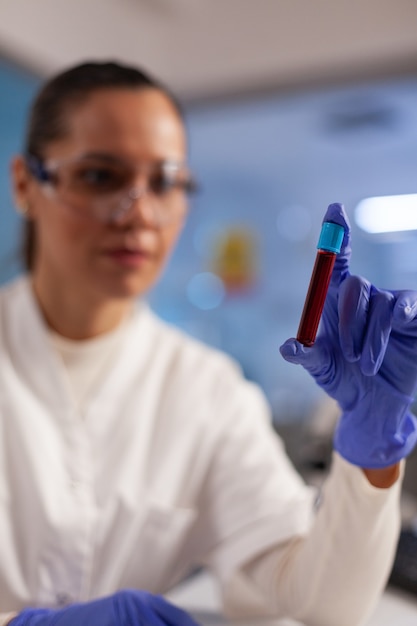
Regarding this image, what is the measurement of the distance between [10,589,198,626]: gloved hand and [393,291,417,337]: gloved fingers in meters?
0.49

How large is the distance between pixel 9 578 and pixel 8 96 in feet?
6.14

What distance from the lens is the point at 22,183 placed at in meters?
1.29

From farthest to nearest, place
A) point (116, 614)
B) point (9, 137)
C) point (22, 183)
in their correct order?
point (9, 137), point (22, 183), point (116, 614)

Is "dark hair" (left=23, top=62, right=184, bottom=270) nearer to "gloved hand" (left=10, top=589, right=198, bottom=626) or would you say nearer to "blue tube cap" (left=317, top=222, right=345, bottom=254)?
"blue tube cap" (left=317, top=222, right=345, bottom=254)

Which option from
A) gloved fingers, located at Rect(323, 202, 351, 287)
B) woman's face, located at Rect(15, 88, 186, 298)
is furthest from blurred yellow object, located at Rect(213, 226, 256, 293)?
gloved fingers, located at Rect(323, 202, 351, 287)

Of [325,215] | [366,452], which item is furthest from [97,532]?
[325,215]

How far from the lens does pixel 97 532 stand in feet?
3.71

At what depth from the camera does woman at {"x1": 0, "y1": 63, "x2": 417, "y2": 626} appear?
98cm

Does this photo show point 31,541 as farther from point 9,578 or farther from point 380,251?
point 380,251

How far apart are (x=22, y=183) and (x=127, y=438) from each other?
0.56 metres

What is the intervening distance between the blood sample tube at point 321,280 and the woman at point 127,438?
0.87 feet

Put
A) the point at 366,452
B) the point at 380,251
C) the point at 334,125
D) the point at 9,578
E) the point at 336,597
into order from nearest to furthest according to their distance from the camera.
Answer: the point at 366,452
the point at 336,597
the point at 9,578
the point at 334,125
the point at 380,251

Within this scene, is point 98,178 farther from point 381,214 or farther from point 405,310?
point 381,214

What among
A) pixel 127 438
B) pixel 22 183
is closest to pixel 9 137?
pixel 22 183
